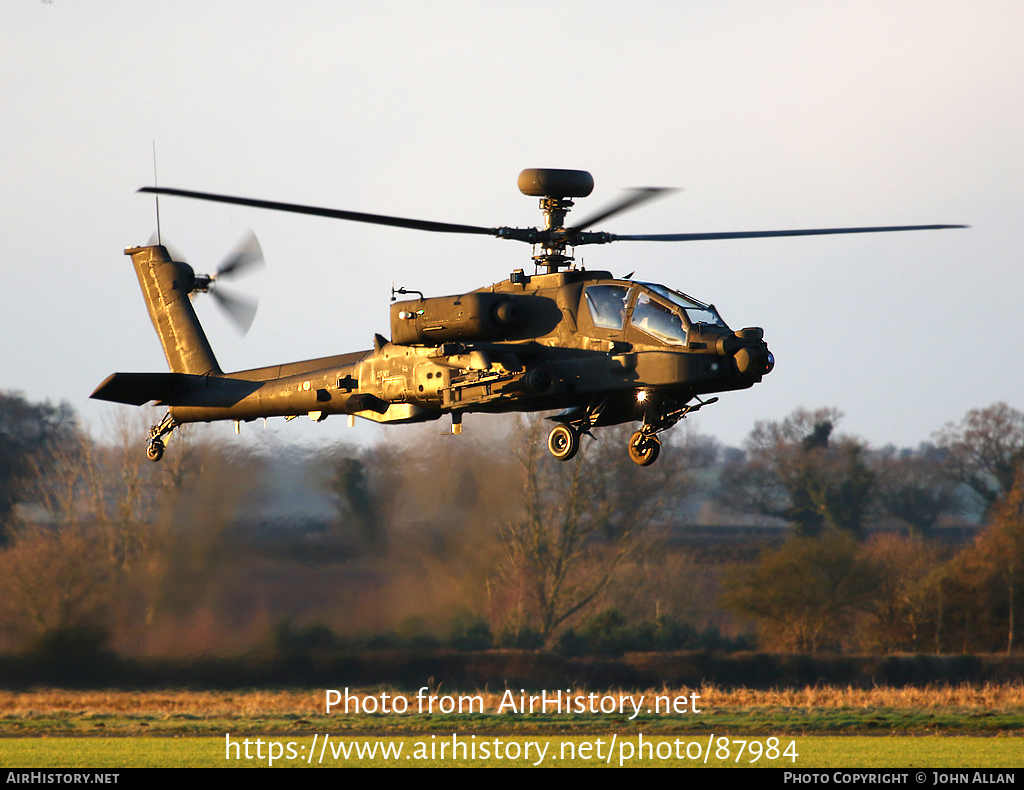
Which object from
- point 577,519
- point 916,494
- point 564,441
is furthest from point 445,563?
point 916,494

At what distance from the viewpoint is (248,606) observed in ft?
93.6

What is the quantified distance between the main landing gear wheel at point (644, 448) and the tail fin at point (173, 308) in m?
9.04

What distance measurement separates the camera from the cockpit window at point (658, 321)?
17.1 m

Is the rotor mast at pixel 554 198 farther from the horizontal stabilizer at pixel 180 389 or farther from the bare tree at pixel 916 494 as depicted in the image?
the bare tree at pixel 916 494

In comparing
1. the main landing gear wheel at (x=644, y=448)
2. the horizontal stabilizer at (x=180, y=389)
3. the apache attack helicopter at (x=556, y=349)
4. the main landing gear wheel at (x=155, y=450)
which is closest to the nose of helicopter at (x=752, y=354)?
the apache attack helicopter at (x=556, y=349)

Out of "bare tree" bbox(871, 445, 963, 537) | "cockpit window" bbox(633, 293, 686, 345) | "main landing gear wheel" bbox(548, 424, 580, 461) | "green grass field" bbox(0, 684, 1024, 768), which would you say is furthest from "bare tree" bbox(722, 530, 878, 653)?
"cockpit window" bbox(633, 293, 686, 345)

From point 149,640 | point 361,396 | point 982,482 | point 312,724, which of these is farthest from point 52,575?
point 982,482

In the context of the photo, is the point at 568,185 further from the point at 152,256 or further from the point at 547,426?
the point at 547,426

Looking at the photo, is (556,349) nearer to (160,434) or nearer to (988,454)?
(160,434)

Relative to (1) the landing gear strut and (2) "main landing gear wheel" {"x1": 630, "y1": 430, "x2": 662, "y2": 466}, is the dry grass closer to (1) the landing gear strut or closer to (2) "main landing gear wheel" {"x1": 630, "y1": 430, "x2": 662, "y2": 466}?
(1) the landing gear strut

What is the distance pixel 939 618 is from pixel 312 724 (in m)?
27.5

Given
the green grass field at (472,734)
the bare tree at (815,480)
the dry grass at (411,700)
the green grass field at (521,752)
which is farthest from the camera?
the bare tree at (815,480)

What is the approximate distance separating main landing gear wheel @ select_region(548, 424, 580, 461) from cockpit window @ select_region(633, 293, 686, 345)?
6.76 feet

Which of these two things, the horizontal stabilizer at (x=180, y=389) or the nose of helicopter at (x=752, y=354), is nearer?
the nose of helicopter at (x=752, y=354)
